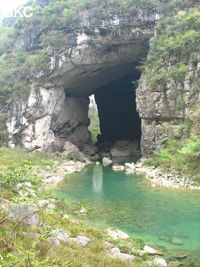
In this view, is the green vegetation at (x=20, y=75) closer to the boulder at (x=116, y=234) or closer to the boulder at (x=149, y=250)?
the boulder at (x=116, y=234)

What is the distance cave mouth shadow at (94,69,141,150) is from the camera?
130ft

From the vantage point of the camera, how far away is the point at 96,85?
35.0 meters

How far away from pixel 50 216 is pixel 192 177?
9.60 metres

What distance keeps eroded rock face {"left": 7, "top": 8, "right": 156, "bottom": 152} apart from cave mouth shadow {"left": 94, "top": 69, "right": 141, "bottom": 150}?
9527 mm

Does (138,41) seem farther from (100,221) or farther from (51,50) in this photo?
(100,221)

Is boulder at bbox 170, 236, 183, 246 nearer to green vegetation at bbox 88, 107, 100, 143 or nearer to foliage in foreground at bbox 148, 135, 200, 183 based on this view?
foliage in foreground at bbox 148, 135, 200, 183

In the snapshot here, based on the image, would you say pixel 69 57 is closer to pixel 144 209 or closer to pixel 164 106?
pixel 164 106

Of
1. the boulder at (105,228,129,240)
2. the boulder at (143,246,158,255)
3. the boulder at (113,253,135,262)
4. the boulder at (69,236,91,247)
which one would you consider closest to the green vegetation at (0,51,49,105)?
the boulder at (105,228,129,240)

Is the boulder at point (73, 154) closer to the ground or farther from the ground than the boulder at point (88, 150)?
farther from the ground

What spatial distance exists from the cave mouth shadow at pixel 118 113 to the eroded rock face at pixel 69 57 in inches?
375

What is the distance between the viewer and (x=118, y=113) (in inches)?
1654

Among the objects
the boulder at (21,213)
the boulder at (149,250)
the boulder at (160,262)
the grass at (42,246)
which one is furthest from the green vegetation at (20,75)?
the boulder at (160,262)

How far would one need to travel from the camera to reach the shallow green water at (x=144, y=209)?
25.9 ft

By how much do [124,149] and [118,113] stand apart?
30.2 ft
